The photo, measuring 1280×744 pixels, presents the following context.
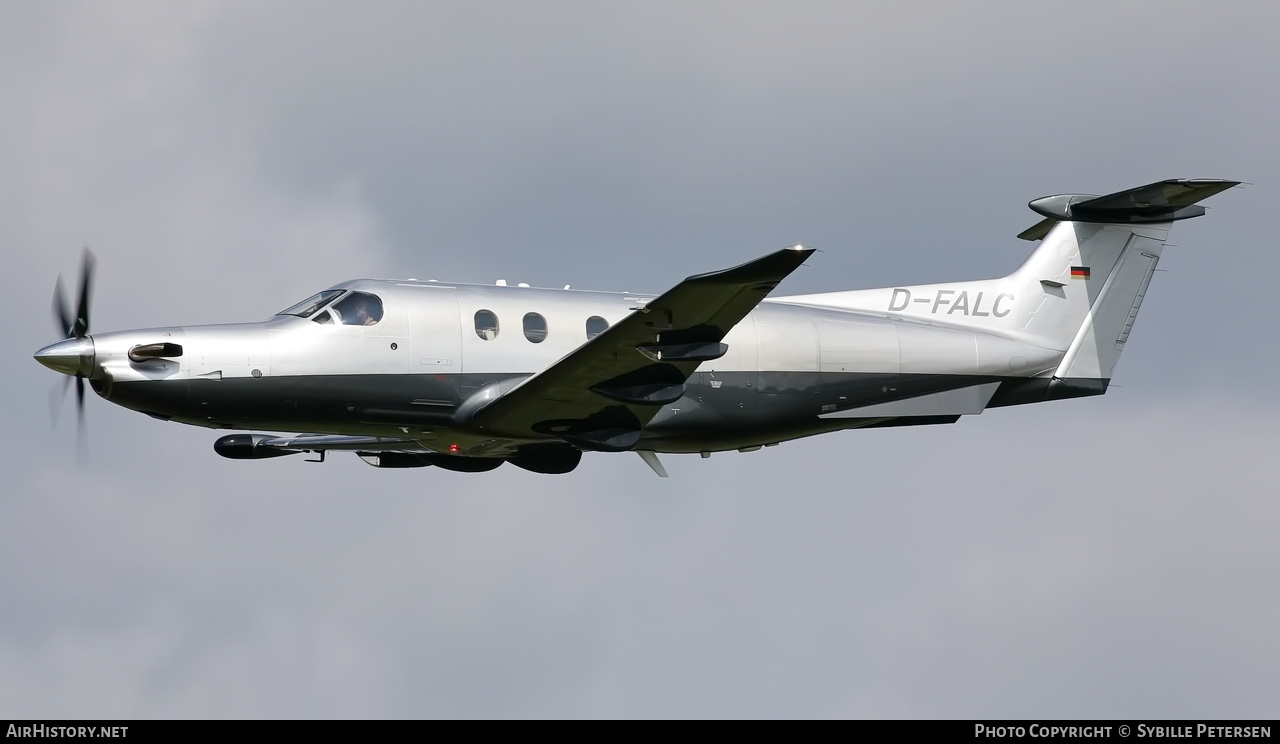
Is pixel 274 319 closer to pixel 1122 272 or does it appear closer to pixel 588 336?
pixel 588 336

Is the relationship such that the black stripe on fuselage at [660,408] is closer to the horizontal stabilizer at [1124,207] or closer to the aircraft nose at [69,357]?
the aircraft nose at [69,357]

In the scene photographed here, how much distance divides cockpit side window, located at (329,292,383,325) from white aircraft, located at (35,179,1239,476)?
25 millimetres

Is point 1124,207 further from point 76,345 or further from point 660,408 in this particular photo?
point 76,345

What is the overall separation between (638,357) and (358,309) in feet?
14.0

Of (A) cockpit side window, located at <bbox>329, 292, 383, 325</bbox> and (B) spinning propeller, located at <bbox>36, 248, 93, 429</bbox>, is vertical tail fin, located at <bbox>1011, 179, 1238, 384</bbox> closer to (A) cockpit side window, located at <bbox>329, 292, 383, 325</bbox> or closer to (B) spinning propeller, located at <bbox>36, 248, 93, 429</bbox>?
(A) cockpit side window, located at <bbox>329, 292, 383, 325</bbox>

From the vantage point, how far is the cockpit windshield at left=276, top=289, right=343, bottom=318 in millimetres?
21281

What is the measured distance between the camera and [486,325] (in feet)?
70.5

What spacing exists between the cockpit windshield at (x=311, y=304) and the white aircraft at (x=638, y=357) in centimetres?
3

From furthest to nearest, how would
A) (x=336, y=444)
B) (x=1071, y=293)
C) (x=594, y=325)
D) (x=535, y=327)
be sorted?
1. (x=1071, y=293)
2. (x=336, y=444)
3. (x=594, y=325)
4. (x=535, y=327)

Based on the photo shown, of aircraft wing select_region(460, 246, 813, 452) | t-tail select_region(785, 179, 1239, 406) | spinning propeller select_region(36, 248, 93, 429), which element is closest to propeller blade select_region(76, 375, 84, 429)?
spinning propeller select_region(36, 248, 93, 429)

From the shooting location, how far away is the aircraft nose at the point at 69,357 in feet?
65.5

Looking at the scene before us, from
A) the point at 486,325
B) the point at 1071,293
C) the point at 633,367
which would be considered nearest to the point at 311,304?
the point at 486,325

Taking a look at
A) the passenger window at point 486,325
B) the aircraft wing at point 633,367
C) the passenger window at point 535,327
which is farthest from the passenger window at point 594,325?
the passenger window at point 486,325
